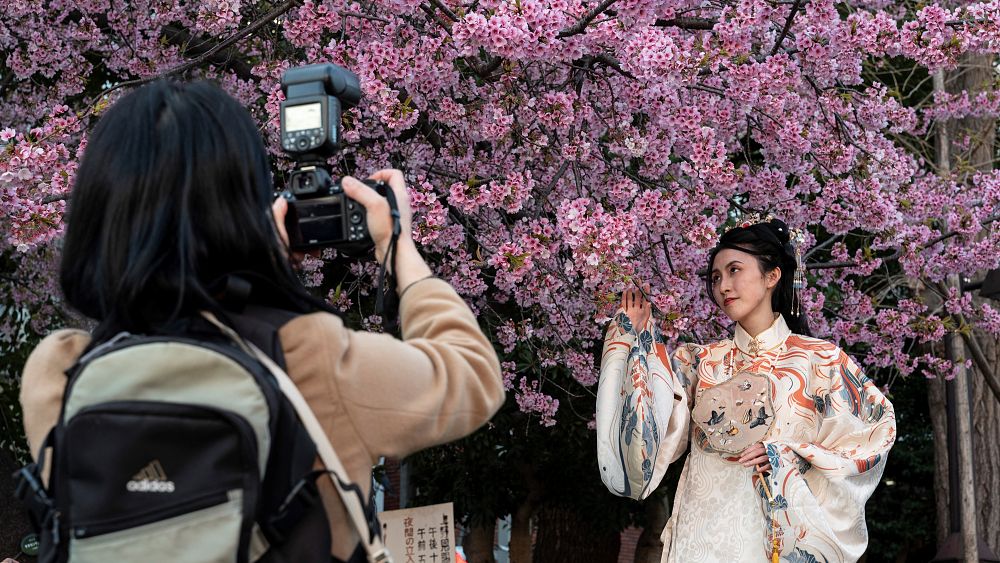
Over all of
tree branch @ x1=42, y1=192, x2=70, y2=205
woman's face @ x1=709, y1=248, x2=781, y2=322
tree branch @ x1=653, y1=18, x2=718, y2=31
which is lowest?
woman's face @ x1=709, y1=248, x2=781, y2=322

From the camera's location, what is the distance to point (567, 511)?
10547mm

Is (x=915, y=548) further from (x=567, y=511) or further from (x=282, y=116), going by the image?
(x=282, y=116)

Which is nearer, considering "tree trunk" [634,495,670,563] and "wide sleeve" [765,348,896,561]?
"wide sleeve" [765,348,896,561]

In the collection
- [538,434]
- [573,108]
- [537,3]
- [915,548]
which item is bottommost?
[915,548]

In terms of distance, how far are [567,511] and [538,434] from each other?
1.63 metres

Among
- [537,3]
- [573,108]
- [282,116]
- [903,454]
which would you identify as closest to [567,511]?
[903,454]

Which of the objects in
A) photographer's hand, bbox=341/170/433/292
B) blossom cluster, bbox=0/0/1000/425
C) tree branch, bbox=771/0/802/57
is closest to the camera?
photographer's hand, bbox=341/170/433/292

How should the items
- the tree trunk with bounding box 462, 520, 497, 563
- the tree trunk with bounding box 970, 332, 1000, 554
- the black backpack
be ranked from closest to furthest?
the black backpack < the tree trunk with bounding box 970, 332, 1000, 554 < the tree trunk with bounding box 462, 520, 497, 563

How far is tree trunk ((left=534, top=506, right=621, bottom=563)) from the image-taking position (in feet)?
34.3

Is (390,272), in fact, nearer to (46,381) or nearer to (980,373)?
(46,381)

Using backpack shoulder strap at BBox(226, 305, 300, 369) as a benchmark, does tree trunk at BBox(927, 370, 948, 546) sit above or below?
below

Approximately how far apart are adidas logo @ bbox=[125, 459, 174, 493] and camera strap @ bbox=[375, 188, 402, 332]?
499 mm

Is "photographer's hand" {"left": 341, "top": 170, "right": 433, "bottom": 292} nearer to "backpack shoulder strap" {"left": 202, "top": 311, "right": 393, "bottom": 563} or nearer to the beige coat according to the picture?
the beige coat

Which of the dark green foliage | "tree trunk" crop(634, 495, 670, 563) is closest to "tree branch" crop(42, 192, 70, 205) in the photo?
"tree trunk" crop(634, 495, 670, 563)
